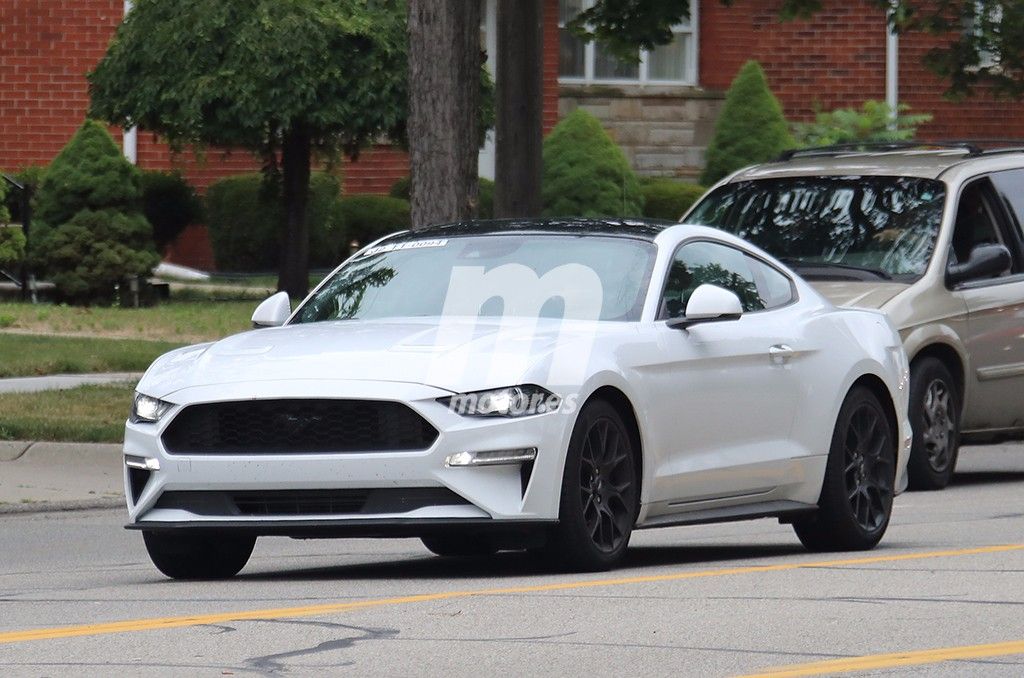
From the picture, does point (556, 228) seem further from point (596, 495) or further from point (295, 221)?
point (295, 221)

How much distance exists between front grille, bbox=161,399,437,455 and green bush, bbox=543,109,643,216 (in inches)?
840

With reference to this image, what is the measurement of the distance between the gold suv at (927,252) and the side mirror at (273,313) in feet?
15.0

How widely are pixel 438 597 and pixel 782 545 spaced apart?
322cm

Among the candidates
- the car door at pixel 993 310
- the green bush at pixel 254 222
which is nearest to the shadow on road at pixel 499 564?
the car door at pixel 993 310

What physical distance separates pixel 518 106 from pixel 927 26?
4.24 m

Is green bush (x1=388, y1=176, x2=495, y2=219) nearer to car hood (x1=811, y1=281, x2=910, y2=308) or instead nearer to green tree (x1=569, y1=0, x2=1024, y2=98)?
green tree (x1=569, y1=0, x2=1024, y2=98)

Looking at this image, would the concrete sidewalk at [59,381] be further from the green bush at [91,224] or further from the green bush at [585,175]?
the green bush at [585,175]

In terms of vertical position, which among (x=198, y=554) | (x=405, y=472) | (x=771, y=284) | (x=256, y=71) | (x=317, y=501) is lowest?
(x=198, y=554)

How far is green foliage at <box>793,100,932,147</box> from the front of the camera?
108 feet

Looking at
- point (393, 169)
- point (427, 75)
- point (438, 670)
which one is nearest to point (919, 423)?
point (427, 75)

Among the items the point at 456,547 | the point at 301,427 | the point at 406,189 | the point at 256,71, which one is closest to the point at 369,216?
the point at 406,189

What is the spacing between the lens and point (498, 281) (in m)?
9.45

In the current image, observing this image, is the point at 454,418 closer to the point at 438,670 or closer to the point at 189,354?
the point at 189,354

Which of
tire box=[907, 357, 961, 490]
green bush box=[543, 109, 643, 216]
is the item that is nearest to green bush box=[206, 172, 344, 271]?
green bush box=[543, 109, 643, 216]
